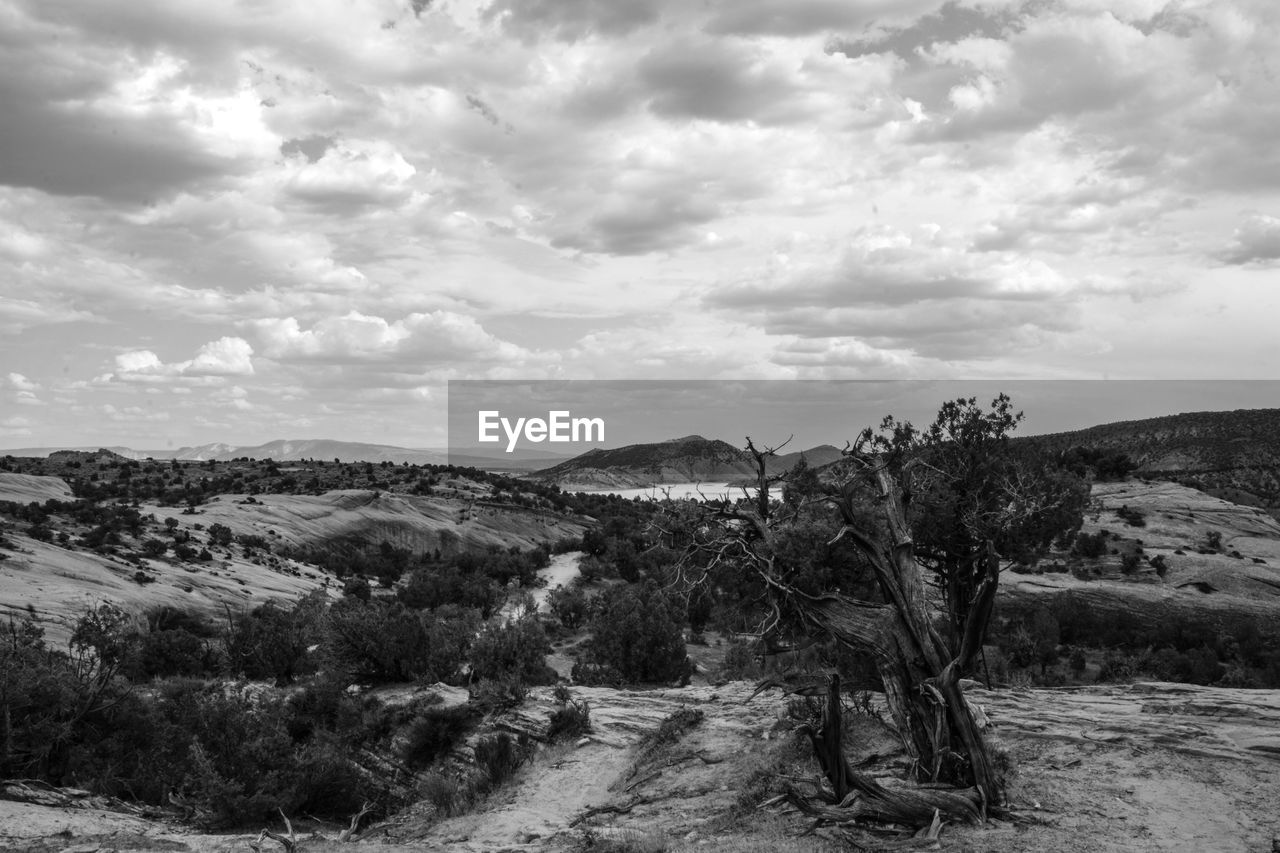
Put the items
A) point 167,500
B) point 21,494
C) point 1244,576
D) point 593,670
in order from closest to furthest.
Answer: point 593,670 → point 1244,576 → point 21,494 → point 167,500

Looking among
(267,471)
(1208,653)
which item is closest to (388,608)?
(1208,653)

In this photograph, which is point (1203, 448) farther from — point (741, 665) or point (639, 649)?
point (639, 649)

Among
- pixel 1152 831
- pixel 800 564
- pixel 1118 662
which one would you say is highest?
pixel 800 564

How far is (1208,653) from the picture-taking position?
80.8ft

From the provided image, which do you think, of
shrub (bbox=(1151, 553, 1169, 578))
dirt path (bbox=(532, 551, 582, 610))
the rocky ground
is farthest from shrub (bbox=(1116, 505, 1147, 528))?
dirt path (bbox=(532, 551, 582, 610))

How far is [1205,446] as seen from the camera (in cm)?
7312

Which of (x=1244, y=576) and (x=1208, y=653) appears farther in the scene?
(x=1244, y=576)

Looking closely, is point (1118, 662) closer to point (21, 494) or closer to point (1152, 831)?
point (1152, 831)

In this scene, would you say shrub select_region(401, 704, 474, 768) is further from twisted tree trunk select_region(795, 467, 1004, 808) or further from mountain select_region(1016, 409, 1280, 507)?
mountain select_region(1016, 409, 1280, 507)

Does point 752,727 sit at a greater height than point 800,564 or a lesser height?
lesser

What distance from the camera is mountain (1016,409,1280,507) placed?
61656 mm

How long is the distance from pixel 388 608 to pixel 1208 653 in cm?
2422

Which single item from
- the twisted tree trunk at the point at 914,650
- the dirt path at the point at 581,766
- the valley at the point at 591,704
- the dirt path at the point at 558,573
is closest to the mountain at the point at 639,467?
the dirt path at the point at 558,573

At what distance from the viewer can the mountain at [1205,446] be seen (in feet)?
202
